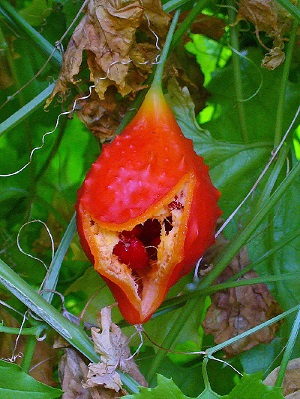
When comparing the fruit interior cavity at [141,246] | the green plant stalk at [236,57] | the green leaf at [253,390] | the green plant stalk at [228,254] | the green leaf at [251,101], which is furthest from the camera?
→ the green leaf at [251,101]

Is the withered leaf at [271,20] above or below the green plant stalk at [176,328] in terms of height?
above

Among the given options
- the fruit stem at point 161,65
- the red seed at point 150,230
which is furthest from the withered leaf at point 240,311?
the fruit stem at point 161,65

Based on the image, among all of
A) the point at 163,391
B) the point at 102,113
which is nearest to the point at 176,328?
the point at 163,391

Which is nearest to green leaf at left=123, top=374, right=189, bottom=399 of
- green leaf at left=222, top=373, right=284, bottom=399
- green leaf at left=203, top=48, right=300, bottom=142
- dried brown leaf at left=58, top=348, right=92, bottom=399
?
green leaf at left=222, top=373, right=284, bottom=399

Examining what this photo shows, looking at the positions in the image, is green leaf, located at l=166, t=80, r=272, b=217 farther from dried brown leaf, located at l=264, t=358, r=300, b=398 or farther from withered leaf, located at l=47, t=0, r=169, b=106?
dried brown leaf, located at l=264, t=358, r=300, b=398

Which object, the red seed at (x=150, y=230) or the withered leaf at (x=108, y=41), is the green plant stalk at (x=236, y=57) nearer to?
the withered leaf at (x=108, y=41)

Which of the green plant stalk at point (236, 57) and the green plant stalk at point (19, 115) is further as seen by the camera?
the green plant stalk at point (236, 57)
